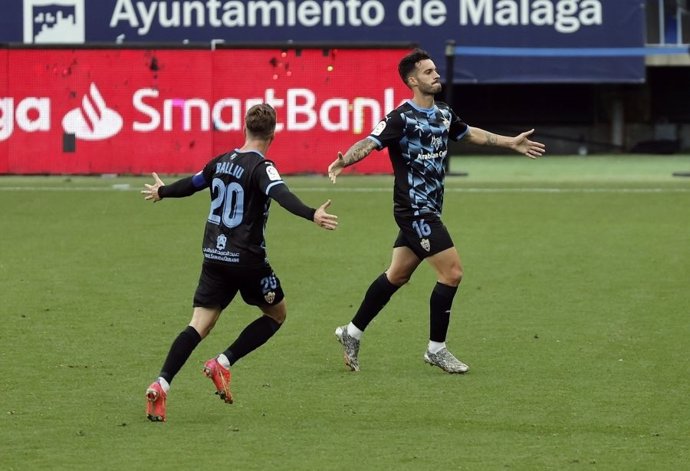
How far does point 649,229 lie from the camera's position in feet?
58.1

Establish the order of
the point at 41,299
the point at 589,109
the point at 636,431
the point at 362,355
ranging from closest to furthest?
1. the point at 636,431
2. the point at 362,355
3. the point at 41,299
4. the point at 589,109

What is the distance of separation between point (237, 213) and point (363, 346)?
9.05 feet

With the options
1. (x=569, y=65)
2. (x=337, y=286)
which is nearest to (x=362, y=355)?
(x=337, y=286)

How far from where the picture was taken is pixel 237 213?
27.6 ft

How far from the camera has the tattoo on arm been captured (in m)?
9.43

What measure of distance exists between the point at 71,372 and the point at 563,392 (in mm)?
3028

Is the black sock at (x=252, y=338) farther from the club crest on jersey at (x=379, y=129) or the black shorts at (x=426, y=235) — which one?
the club crest on jersey at (x=379, y=129)

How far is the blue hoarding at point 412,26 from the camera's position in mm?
29672

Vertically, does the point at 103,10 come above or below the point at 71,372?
above

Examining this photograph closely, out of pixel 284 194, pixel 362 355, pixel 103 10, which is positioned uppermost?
pixel 103 10

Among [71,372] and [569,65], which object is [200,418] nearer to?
[71,372]

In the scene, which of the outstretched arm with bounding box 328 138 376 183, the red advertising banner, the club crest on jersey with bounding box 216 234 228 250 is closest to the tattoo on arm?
the outstretched arm with bounding box 328 138 376 183

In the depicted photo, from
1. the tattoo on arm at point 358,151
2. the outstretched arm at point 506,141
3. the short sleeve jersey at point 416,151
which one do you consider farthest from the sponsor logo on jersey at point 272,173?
the outstretched arm at point 506,141

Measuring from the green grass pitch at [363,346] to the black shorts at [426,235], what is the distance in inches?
30.6
